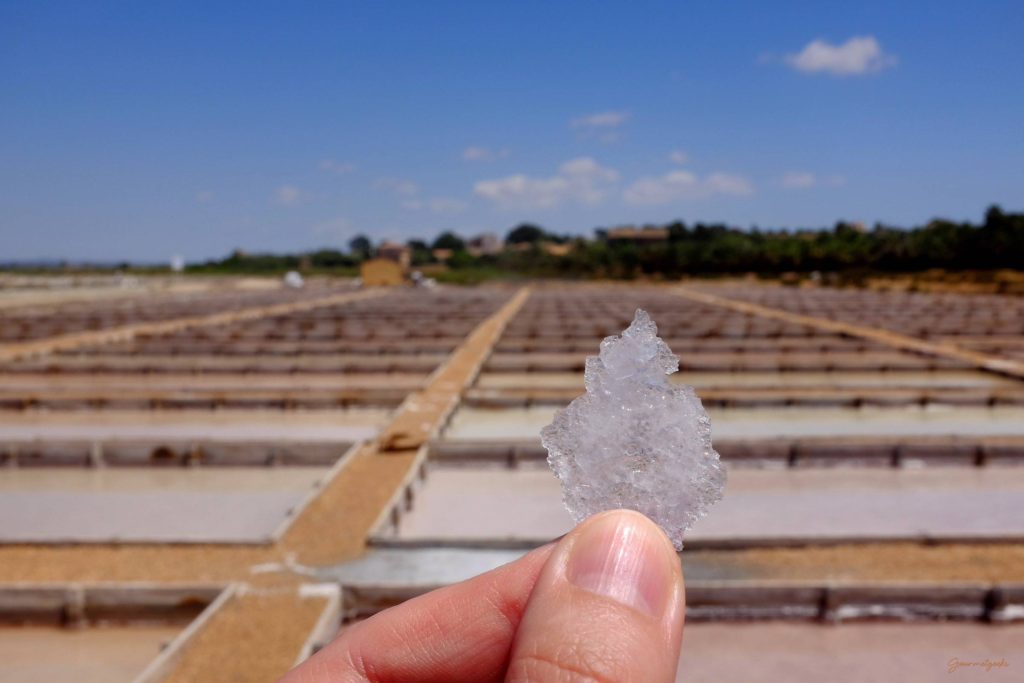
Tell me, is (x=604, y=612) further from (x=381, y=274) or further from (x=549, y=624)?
(x=381, y=274)

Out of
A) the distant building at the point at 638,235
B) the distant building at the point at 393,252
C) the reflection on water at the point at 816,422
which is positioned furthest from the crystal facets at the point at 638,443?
the distant building at the point at 638,235

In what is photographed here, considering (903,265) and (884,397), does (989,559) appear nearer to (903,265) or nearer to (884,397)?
(884,397)

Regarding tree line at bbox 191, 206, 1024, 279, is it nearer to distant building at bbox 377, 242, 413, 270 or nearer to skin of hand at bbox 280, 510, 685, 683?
distant building at bbox 377, 242, 413, 270

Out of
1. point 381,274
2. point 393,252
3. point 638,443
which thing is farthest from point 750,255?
point 638,443

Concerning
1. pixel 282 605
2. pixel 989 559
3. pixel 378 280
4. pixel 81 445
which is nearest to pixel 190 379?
pixel 81 445

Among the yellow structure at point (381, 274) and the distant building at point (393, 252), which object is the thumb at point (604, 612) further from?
the distant building at point (393, 252)

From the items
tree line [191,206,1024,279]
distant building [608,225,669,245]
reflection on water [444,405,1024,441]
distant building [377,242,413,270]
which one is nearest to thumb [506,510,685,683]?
reflection on water [444,405,1024,441]
